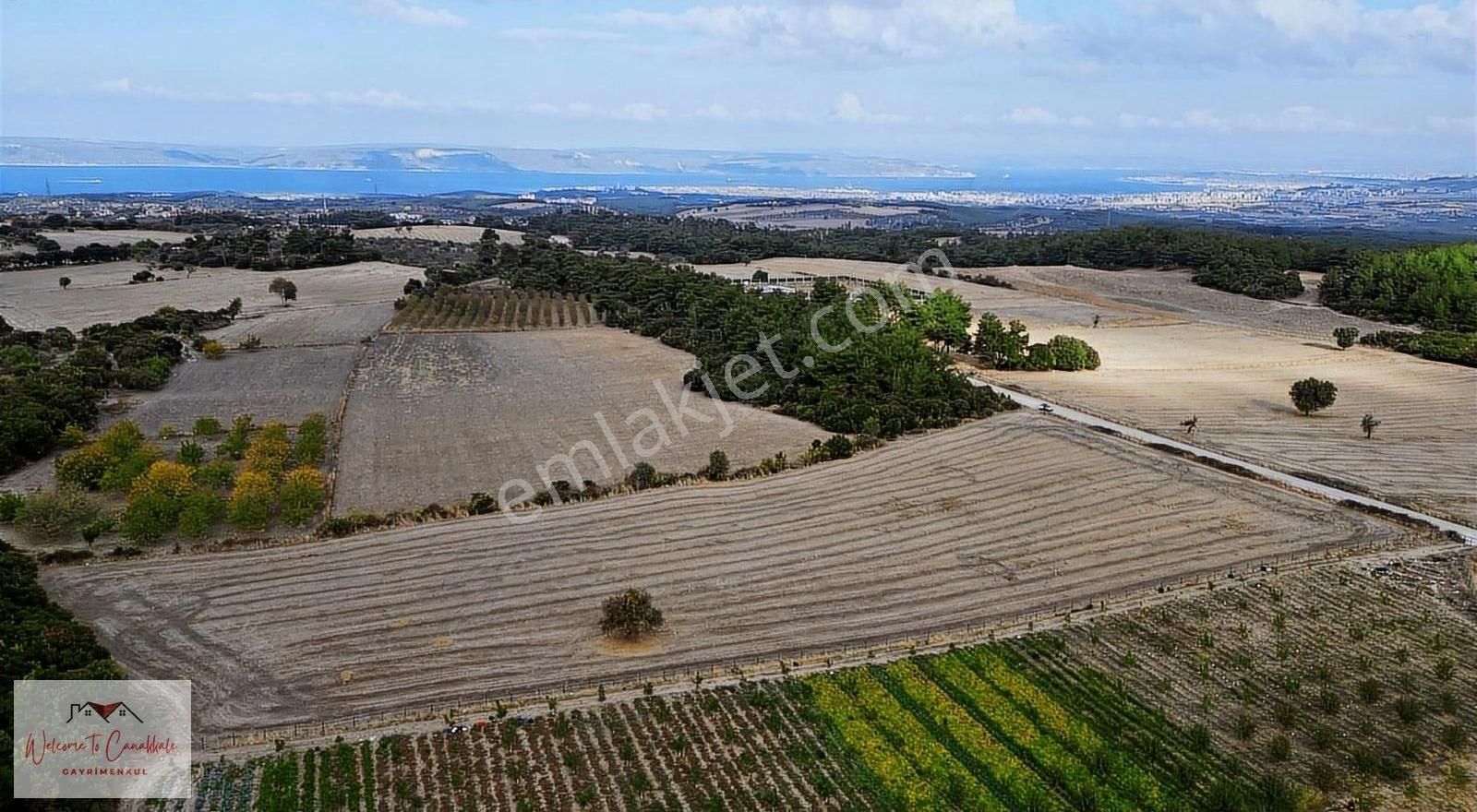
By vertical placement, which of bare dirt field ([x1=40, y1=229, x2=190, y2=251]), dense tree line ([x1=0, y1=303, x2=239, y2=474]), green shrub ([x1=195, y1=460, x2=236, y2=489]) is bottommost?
green shrub ([x1=195, y1=460, x2=236, y2=489])

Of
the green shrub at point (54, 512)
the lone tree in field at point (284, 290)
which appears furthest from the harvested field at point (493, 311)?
the green shrub at point (54, 512)

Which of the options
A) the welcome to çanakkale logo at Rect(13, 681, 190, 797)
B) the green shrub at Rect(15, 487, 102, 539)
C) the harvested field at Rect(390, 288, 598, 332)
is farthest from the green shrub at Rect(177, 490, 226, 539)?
the harvested field at Rect(390, 288, 598, 332)

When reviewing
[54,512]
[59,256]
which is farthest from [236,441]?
[59,256]

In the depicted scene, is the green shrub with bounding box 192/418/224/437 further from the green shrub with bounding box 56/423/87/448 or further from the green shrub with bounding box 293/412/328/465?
the green shrub with bounding box 56/423/87/448

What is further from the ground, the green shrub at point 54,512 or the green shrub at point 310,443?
the green shrub at point 310,443

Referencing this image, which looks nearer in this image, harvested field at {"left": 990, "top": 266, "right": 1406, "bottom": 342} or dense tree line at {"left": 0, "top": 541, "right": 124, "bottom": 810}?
dense tree line at {"left": 0, "top": 541, "right": 124, "bottom": 810}

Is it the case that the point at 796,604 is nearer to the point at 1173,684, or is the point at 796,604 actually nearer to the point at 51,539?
the point at 1173,684

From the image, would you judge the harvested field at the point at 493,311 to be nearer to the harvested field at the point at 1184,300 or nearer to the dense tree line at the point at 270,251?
the dense tree line at the point at 270,251
